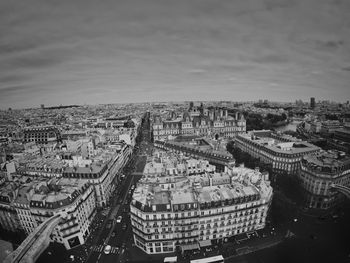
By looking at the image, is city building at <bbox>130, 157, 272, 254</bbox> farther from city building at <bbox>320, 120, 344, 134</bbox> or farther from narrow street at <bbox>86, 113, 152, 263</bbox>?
city building at <bbox>320, 120, 344, 134</bbox>

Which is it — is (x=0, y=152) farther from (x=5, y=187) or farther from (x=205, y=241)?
(x=205, y=241)

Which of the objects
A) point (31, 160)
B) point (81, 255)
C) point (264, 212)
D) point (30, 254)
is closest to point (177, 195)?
point (264, 212)

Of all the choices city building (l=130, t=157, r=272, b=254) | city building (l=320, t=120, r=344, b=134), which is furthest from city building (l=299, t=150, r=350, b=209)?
city building (l=320, t=120, r=344, b=134)

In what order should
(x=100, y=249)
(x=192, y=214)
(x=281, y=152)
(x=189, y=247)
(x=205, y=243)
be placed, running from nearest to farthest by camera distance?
(x=192, y=214) → (x=189, y=247) → (x=205, y=243) → (x=100, y=249) → (x=281, y=152)

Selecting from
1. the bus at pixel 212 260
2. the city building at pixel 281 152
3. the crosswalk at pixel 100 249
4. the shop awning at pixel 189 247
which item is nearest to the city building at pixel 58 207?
the crosswalk at pixel 100 249

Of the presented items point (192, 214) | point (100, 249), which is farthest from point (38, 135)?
point (192, 214)

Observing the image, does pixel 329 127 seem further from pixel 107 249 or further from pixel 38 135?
pixel 38 135

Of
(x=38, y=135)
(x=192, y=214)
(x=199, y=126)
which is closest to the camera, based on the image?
(x=192, y=214)
